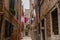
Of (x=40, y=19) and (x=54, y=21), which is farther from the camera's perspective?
(x=40, y=19)

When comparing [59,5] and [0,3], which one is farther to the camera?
[0,3]

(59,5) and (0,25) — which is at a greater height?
(59,5)

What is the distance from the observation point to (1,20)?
859 centimetres

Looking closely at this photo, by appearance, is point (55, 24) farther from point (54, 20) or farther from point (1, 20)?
point (1, 20)


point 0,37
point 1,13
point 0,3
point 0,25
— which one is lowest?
point 0,37

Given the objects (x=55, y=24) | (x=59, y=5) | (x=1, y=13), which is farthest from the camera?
(x=1, y=13)

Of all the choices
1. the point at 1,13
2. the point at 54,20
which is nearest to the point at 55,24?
the point at 54,20

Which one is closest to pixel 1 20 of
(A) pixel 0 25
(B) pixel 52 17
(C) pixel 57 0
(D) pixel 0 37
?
(A) pixel 0 25

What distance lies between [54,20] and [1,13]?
2.89m

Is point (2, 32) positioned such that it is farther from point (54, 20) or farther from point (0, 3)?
point (54, 20)

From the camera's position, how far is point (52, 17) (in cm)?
740

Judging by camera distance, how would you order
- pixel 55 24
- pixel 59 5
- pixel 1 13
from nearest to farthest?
1. pixel 59 5
2. pixel 55 24
3. pixel 1 13

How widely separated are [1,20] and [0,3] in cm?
92

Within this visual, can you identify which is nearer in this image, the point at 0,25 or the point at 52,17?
the point at 52,17
